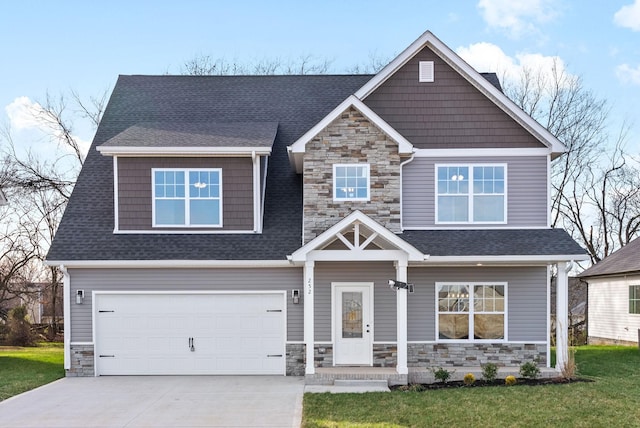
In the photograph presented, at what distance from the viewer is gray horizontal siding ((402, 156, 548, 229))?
13477 millimetres

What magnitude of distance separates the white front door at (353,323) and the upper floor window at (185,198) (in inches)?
139

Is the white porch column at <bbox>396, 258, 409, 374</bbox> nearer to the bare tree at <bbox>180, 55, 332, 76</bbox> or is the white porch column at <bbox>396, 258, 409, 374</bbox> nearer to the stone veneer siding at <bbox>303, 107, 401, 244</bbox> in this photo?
the stone veneer siding at <bbox>303, 107, 401, 244</bbox>

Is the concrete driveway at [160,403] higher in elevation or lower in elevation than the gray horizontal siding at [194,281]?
lower

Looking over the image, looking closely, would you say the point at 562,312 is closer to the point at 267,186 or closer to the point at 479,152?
the point at 479,152

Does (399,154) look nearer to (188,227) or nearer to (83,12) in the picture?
(188,227)

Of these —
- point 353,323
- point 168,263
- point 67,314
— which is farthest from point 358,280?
point 67,314

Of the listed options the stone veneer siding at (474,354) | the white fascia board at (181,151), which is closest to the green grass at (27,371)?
the white fascia board at (181,151)

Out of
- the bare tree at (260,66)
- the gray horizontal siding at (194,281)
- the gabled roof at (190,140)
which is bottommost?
the gray horizontal siding at (194,281)

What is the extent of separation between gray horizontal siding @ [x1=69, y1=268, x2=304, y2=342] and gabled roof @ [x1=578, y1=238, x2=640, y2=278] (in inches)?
571

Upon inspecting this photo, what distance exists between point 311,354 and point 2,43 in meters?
13.2

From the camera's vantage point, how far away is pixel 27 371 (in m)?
14.2

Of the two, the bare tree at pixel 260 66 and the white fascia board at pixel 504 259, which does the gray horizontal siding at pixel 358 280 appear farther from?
the bare tree at pixel 260 66

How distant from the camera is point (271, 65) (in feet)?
98.9

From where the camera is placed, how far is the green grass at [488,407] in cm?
863
